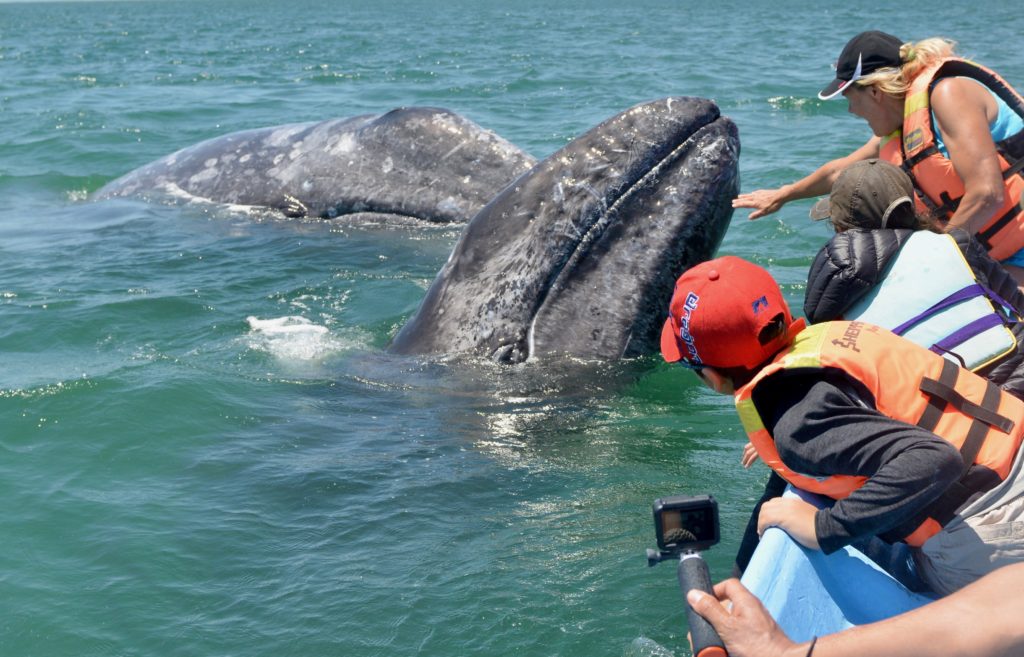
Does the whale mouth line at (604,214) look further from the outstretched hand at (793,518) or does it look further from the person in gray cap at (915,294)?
the outstretched hand at (793,518)

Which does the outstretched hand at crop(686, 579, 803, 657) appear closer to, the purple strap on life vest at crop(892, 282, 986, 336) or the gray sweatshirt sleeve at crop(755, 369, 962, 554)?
the gray sweatshirt sleeve at crop(755, 369, 962, 554)

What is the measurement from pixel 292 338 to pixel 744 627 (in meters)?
4.88

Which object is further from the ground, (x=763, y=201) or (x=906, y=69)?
(x=906, y=69)

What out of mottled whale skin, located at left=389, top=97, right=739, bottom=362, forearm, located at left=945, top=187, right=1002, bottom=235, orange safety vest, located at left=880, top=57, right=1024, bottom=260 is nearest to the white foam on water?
mottled whale skin, located at left=389, top=97, right=739, bottom=362

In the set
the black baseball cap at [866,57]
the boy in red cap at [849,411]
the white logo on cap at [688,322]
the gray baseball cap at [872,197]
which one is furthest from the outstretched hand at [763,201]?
the white logo on cap at [688,322]

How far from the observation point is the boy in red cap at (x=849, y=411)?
10.7ft

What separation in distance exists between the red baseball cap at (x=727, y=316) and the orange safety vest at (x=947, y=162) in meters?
2.31

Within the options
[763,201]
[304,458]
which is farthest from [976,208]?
[304,458]

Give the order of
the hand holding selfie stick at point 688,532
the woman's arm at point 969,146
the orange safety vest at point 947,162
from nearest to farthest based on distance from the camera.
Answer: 1. the hand holding selfie stick at point 688,532
2. the woman's arm at point 969,146
3. the orange safety vest at point 947,162

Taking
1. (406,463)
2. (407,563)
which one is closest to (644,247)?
(406,463)

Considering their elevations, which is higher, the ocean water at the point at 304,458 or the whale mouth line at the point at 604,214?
the whale mouth line at the point at 604,214

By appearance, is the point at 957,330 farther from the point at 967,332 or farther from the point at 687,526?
the point at 687,526

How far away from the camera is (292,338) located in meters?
7.63

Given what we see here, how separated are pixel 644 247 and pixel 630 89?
14321 millimetres
